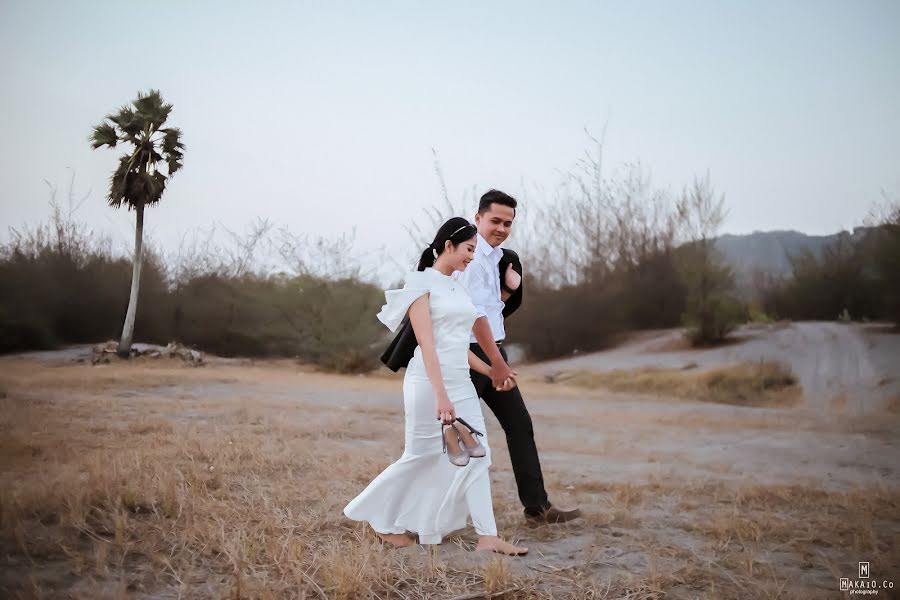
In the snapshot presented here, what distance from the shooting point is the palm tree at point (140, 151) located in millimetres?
7949

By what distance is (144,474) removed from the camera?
398 centimetres

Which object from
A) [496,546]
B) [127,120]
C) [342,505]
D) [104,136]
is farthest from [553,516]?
[127,120]

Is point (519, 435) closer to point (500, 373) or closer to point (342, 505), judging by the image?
point (500, 373)

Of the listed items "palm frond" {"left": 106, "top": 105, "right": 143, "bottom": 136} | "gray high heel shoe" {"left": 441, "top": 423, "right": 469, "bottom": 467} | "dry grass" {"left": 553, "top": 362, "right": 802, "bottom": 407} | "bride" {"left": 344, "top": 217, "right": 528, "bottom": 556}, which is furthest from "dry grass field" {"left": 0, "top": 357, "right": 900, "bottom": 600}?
"dry grass" {"left": 553, "top": 362, "right": 802, "bottom": 407}

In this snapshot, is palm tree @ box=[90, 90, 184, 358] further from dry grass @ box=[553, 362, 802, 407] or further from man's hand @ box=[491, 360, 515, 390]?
dry grass @ box=[553, 362, 802, 407]

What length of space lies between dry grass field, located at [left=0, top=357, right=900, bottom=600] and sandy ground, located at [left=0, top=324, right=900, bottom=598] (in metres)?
0.02

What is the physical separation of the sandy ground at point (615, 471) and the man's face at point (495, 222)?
5.04 feet

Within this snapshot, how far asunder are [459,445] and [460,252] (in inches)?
33.9

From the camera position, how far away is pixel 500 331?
3.59 meters

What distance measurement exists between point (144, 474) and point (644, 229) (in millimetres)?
19585

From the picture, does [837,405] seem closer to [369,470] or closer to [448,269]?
[369,470]

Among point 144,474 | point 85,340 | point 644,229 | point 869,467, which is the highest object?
point 644,229

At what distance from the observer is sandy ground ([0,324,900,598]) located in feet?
9.38

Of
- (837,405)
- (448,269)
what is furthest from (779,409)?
(448,269)
